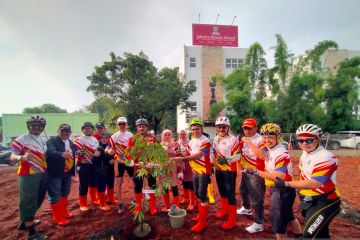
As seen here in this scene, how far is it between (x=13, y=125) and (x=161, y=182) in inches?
1434

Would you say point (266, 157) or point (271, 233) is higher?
point (266, 157)

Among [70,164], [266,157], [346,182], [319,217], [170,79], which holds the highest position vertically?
[170,79]

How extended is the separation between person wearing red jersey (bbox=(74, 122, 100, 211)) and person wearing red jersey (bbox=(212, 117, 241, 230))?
2990 millimetres

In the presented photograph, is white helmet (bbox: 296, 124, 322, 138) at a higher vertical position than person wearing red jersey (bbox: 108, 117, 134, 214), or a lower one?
higher

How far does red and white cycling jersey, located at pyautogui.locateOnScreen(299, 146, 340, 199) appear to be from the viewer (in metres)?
2.73

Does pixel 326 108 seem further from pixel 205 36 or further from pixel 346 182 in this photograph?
pixel 205 36

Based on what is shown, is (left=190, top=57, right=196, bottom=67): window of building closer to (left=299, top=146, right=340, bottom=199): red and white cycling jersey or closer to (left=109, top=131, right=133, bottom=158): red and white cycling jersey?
(left=109, top=131, right=133, bottom=158): red and white cycling jersey

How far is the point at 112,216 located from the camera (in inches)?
203

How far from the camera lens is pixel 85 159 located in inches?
219

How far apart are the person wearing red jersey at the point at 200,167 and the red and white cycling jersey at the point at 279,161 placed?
1.31 meters

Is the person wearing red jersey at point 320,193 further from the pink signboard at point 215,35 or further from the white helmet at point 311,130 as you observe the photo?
the pink signboard at point 215,35

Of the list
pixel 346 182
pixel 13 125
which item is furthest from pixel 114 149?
pixel 13 125

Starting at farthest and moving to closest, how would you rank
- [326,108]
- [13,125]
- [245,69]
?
1. [13,125]
2. [245,69]
3. [326,108]

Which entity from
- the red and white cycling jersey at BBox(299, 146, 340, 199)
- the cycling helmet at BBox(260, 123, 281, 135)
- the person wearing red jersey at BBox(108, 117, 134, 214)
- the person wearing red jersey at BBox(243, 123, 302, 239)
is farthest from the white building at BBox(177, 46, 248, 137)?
the red and white cycling jersey at BBox(299, 146, 340, 199)
